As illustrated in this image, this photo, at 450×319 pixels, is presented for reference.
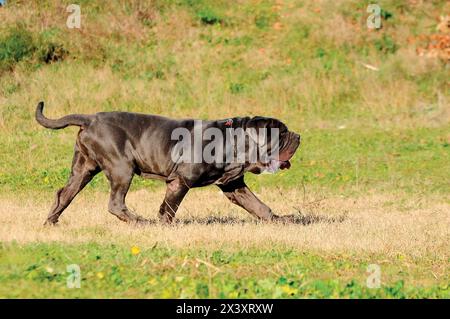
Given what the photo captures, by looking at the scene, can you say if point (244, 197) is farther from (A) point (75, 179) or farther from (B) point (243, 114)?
(B) point (243, 114)

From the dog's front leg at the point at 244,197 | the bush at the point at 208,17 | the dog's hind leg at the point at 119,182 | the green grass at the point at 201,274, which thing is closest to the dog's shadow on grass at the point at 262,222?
the dog's front leg at the point at 244,197

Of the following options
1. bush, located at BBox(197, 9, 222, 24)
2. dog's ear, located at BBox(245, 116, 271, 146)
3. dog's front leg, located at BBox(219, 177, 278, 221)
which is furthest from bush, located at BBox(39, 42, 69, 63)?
dog's ear, located at BBox(245, 116, 271, 146)

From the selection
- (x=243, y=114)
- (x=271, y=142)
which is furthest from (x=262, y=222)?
(x=243, y=114)

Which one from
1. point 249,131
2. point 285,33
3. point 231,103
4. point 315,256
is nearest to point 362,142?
point 231,103

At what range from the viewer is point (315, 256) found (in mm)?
9492

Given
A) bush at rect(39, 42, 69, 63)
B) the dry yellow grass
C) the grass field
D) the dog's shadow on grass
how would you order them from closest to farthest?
1. the grass field
2. the dry yellow grass
3. the dog's shadow on grass
4. bush at rect(39, 42, 69, 63)

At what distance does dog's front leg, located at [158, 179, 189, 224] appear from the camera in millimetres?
10781

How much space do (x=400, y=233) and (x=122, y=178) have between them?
3541mm

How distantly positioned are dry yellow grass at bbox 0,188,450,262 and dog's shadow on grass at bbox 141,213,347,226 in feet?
0.05

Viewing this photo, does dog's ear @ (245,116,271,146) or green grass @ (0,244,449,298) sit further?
dog's ear @ (245,116,271,146)

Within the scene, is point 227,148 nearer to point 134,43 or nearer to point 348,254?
point 348,254

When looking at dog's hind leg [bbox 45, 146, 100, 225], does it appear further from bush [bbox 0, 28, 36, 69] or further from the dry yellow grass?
bush [bbox 0, 28, 36, 69]

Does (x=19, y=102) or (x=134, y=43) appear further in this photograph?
(x=134, y=43)

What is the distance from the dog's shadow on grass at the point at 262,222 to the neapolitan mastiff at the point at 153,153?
587 millimetres
